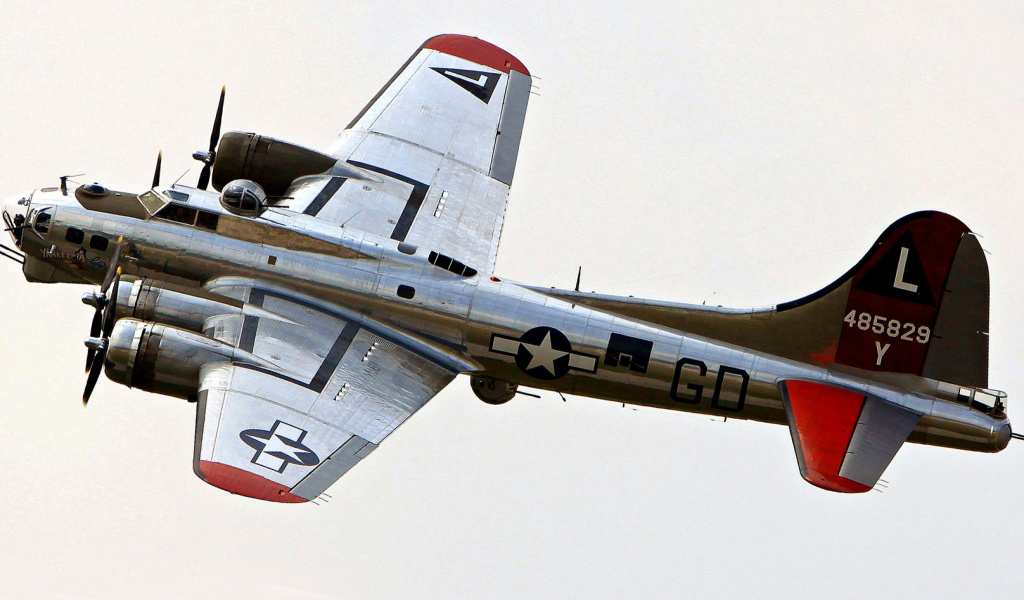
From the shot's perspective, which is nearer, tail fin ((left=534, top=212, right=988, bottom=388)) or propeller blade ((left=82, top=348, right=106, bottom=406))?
tail fin ((left=534, top=212, right=988, bottom=388))

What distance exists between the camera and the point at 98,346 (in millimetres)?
23469

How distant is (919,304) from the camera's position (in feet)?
77.2

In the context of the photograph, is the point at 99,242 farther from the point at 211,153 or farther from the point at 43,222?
the point at 211,153

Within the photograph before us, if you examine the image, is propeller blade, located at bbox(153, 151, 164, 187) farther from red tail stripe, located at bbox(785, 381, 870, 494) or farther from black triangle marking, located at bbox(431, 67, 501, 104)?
red tail stripe, located at bbox(785, 381, 870, 494)

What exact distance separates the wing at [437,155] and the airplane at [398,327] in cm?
8

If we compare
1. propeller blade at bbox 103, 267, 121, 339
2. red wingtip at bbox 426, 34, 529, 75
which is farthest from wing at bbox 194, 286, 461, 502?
red wingtip at bbox 426, 34, 529, 75

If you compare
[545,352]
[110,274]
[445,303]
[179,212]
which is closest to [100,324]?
[110,274]

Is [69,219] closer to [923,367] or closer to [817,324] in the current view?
[817,324]

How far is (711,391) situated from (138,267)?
1052 cm

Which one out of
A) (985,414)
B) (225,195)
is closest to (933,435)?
(985,414)

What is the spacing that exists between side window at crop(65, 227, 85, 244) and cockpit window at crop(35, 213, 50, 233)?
448mm

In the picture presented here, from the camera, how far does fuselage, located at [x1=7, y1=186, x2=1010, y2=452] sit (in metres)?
24.4

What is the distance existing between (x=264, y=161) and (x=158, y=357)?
17.9 feet

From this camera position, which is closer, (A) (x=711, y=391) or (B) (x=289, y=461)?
(B) (x=289, y=461)
